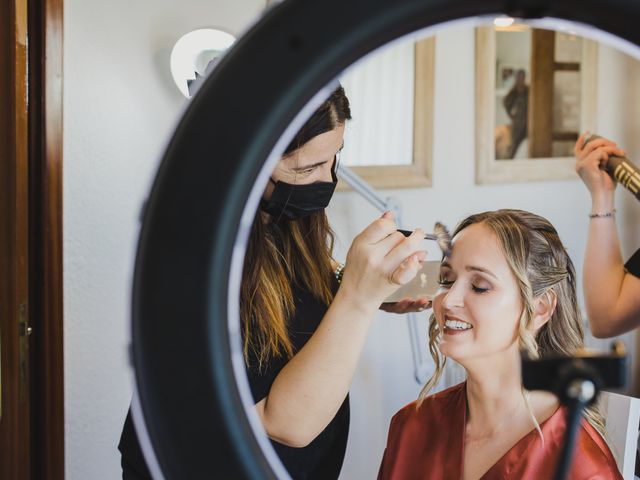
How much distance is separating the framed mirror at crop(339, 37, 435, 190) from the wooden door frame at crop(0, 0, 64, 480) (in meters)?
0.69

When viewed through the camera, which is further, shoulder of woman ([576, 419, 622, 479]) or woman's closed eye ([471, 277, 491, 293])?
woman's closed eye ([471, 277, 491, 293])

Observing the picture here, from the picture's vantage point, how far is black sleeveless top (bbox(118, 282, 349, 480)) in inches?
33.2

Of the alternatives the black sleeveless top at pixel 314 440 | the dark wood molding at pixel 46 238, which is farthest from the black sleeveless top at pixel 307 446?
the dark wood molding at pixel 46 238

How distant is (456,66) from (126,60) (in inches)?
34.4

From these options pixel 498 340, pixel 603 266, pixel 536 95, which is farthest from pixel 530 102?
pixel 498 340

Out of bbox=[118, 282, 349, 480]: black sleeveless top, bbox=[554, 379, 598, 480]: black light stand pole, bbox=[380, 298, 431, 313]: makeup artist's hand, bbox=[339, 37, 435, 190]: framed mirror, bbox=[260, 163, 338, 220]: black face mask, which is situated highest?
bbox=[339, 37, 435, 190]: framed mirror

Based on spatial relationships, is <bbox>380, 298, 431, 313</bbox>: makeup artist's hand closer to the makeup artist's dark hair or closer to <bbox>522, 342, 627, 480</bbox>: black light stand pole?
the makeup artist's dark hair

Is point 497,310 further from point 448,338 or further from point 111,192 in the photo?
point 111,192

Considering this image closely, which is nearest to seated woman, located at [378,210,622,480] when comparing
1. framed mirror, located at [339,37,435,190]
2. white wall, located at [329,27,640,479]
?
white wall, located at [329,27,640,479]

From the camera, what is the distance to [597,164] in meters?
1.03

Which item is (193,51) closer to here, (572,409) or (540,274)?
(540,274)

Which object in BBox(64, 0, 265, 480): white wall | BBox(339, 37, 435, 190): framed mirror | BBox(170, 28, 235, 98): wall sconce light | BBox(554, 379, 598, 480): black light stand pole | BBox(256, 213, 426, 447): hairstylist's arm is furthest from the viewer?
BBox(339, 37, 435, 190): framed mirror

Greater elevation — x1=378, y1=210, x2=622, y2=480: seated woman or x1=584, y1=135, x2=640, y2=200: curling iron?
x1=584, y1=135, x2=640, y2=200: curling iron

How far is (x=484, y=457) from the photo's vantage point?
1036 mm
